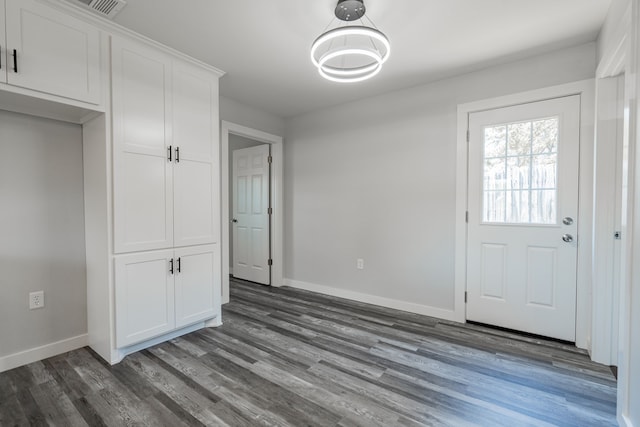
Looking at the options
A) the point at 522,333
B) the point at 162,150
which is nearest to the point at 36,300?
the point at 162,150

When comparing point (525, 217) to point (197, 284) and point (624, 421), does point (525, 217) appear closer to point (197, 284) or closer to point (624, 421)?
Result: point (624, 421)

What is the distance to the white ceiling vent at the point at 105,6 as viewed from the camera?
1.91 metres

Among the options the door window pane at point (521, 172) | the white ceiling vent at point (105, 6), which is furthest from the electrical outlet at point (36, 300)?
the door window pane at point (521, 172)

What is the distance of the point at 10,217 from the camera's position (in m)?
2.11

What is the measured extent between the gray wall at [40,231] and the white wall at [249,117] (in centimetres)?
152

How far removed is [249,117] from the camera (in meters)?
3.83

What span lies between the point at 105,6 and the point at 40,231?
5.46 feet

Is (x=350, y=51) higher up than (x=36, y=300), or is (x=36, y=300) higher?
(x=350, y=51)

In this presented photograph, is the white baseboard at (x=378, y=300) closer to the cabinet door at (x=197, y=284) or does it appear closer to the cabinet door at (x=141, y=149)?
the cabinet door at (x=197, y=284)

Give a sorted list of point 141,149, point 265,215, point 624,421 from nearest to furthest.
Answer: point 624,421 < point 141,149 < point 265,215

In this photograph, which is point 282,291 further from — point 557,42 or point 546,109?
point 557,42

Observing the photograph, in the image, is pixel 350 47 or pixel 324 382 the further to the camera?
pixel 350 47

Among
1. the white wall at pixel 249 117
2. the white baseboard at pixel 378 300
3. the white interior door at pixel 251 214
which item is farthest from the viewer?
the white interior door at pixel 251 214

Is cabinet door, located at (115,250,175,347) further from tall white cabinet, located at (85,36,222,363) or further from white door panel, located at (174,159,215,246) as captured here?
white door panel, located at (174,159,215,246)
